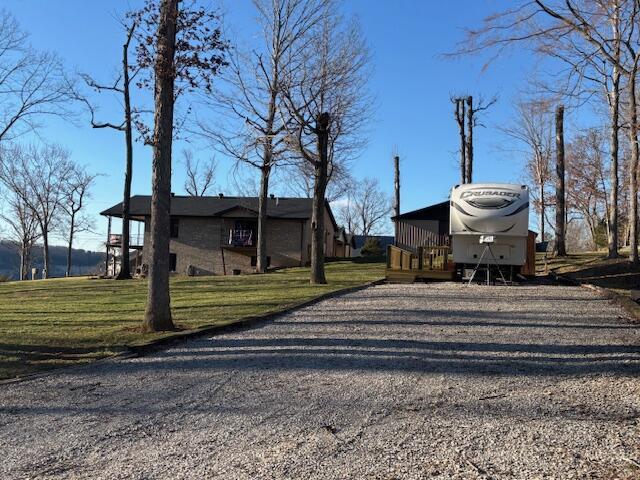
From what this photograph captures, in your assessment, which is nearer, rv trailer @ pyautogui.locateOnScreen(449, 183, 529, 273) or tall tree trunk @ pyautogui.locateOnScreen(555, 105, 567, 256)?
rv trailer @ pyautogui.locateOnScreen(449, 183, 529, 273)

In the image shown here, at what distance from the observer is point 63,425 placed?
4457 mm

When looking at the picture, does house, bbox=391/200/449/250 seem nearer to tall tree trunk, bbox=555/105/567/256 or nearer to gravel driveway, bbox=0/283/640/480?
tall tree trunk, bbox=555/105/567/256

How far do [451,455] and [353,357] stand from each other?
3.22 metres

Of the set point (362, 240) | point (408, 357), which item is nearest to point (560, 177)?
point (408, 357)

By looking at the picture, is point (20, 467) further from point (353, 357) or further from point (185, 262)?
point (185, 262)

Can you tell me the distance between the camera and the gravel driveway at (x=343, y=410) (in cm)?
355

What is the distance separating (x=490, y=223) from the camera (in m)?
17.1

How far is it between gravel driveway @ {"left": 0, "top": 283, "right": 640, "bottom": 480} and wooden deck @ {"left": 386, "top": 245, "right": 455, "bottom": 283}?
11.3 m

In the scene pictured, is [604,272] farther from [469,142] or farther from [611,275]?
[469,142]

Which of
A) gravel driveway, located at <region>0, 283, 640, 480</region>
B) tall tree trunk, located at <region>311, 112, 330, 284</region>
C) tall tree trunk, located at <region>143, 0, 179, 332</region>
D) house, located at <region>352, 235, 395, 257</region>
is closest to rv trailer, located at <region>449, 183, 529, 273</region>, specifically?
tall tree trunk, located at <region>311, 112, 330, 284</region>

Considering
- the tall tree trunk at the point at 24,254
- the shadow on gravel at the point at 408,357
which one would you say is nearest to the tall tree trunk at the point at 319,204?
the shadow on gravel at the point at 408,357

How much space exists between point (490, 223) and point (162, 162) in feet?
36.0

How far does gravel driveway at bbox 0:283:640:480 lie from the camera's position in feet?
11.6

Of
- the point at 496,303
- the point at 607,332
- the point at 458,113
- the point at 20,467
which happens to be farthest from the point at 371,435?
the point at 458,113
